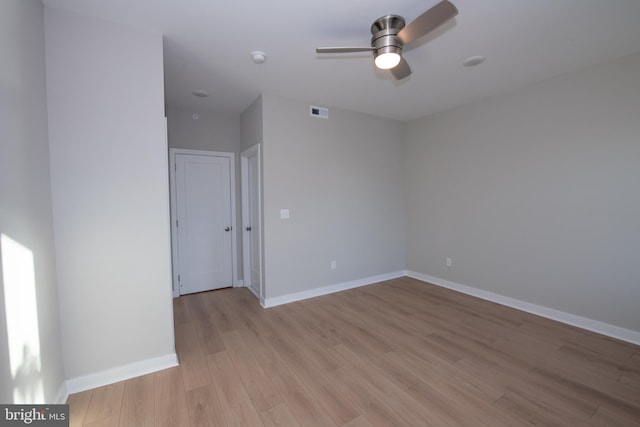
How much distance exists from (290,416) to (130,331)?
139 centimetres

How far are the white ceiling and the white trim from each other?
257 cm

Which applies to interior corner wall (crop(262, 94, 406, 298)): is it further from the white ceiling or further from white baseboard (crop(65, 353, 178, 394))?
white baseboard (crop(65, 353, 178, 394))

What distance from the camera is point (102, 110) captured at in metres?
1.88

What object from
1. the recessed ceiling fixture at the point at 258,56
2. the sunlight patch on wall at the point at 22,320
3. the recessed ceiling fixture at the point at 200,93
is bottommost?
the sunlight patch on wall at the point at 22,320

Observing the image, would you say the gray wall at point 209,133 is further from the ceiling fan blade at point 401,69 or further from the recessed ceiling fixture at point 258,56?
the ceiling fan blade at point 401,69

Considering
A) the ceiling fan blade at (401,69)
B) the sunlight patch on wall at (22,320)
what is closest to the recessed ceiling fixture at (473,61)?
the ceiling fan blade at (401,69)

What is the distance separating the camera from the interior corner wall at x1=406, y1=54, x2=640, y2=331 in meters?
2.50

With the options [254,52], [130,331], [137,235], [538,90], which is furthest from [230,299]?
[538,90]

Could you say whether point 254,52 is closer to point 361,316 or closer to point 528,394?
point 361,316

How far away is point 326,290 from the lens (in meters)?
3.80

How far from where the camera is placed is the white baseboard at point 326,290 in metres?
3.39

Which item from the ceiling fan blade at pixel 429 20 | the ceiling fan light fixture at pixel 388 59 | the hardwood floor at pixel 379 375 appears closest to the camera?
the ceiling fan blade at pixel 429 20

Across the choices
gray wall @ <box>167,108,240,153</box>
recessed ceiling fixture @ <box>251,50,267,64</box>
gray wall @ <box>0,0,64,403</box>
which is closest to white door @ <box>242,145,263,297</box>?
gray wall @ <box>167,108,240,153</box>

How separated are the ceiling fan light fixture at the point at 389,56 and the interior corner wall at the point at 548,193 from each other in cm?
231
